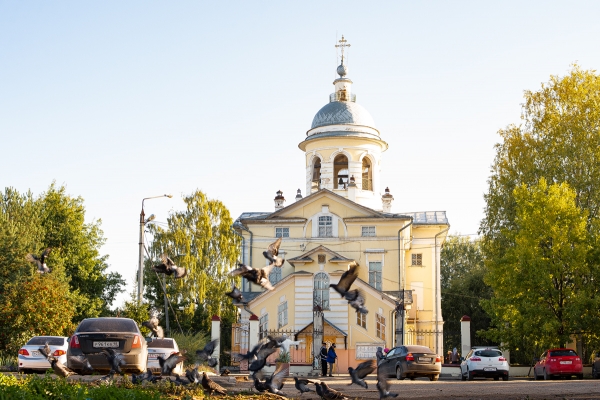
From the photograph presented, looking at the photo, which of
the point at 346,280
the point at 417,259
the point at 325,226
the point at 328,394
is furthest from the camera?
the point at 417,259

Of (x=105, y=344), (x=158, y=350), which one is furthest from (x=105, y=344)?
(x=158, y=350)

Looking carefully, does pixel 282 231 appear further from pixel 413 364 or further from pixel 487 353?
pixel 413 364

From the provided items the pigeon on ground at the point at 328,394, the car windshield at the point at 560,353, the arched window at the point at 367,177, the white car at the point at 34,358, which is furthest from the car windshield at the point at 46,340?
the arched window at the point at 367,177

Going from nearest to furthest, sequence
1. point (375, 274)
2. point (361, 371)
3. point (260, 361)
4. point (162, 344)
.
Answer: point (260, 361) < point (361, 371) < point (162, 344) < point (375, 274)

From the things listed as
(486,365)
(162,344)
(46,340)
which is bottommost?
(486,365)

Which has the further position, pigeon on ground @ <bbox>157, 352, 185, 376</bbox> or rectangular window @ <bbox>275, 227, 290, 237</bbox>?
rectangular window @ <bbox>275, 227, 290, 237</bbox>

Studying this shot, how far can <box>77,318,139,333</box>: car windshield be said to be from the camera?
64.0 feet

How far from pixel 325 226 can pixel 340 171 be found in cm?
474

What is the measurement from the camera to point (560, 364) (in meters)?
32.1

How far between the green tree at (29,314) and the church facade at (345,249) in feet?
33.8

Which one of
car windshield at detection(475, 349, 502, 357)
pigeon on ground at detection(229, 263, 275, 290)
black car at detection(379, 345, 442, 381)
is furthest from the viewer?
car windshield at detection(475, 349, 502, 357)

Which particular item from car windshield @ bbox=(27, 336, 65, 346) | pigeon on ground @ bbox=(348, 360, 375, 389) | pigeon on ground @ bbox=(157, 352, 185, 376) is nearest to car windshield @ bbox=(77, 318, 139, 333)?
pigeon on ground @ bbox=(157, 352, 185, 376)

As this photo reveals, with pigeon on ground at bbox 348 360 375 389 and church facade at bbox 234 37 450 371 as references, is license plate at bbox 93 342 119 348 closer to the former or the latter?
pigeon on ground at bbox 348 360 375 389

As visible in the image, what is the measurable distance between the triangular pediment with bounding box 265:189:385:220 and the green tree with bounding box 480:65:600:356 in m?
6.98
